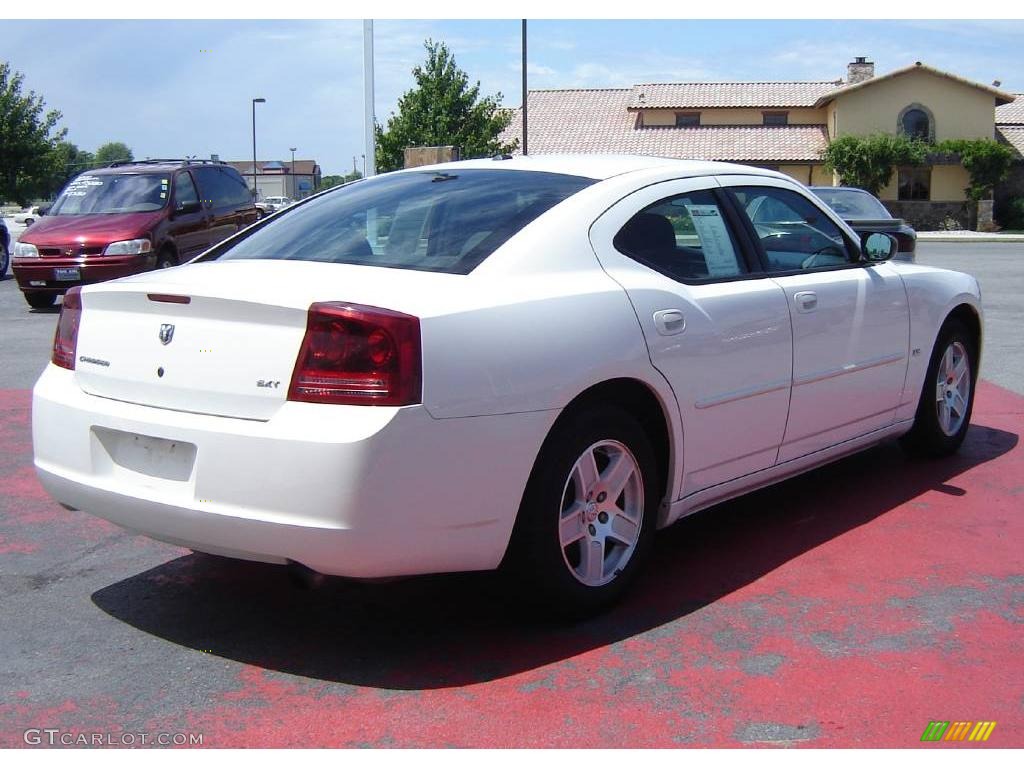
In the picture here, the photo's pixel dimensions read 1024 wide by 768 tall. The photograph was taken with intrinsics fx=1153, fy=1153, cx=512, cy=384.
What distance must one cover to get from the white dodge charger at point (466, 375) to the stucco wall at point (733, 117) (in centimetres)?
4881

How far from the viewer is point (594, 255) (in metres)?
4.22

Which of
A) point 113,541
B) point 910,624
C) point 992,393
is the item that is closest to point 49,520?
point 113,541

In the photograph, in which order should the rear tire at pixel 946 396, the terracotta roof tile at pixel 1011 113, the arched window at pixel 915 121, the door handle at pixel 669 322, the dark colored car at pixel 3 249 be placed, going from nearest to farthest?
1. the door handle at pixel 669 322
2. the rear tire at pixel 946 396
3. the dark colored car at pixel 3 249
4. the arched window at pixel 915 121
5. the terracotta roof tile at pixel 1011 113

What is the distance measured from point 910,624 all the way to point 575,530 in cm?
124

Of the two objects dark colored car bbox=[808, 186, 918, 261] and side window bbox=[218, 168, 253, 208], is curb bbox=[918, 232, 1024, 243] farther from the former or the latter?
side window bbox=[218, 168, 253, 208]

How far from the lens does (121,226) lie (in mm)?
14180

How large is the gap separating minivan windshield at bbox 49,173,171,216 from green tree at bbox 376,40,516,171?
24564 mm

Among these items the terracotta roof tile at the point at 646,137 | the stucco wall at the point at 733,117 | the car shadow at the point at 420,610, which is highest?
the stucco wall at the point at 733,117

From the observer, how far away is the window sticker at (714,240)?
4742 mm

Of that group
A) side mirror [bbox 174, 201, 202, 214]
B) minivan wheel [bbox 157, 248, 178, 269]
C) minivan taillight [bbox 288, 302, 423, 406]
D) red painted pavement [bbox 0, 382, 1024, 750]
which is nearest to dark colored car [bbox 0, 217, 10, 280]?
side mirror [bbox 174, 201, 202, 214]

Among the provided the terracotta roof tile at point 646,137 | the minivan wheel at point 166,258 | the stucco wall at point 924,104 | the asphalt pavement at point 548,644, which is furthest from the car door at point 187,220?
the stucco wall at point 924,104

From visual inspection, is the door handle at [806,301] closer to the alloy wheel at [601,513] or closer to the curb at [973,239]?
the alloy wheel at [601,513]
